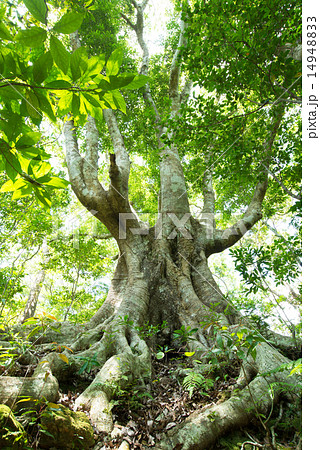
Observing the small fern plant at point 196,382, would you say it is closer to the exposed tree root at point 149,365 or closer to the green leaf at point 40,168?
the exposed tree root at point 149,365

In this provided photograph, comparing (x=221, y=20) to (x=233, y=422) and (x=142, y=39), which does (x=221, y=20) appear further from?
(x=142, y=39)

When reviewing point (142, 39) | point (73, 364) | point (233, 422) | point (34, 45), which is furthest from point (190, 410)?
point (142, 39)

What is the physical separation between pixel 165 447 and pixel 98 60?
6.61 ft

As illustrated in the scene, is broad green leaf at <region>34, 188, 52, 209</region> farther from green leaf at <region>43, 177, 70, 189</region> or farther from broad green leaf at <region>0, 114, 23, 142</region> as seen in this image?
broad green leaf at <region>0, 114, 23, 142</region>

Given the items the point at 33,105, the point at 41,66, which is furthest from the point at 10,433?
the point at 41,66

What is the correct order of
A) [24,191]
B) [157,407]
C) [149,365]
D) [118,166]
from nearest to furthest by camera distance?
1. [24,191]
2. [157,407]
3. [149,365]
4. [118,166]

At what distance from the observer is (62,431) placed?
135cm

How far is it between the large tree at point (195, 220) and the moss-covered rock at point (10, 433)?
0.99ft

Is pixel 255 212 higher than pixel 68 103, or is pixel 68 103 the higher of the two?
pixel 255 212

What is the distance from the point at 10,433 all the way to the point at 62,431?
0.28 metres

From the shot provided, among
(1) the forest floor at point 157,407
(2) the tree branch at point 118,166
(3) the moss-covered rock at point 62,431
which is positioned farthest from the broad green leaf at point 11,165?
(2) the tree branch at point 118,166

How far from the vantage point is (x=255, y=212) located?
17.0 ft

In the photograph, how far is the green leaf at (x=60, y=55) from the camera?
76cm

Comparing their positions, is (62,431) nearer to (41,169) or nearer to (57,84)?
(41,169)
